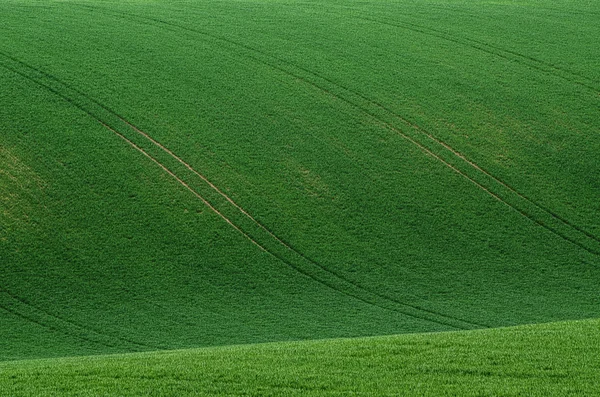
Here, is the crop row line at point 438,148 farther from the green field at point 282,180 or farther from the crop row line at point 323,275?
the crop row line at point 323,275

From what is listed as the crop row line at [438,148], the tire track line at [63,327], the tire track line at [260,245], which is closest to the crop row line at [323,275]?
the tire track line at [260,245]

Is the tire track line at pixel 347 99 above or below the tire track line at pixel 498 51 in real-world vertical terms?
below

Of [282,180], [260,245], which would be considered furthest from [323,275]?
[282,180]

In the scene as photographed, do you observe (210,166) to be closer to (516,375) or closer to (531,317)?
(531,317)

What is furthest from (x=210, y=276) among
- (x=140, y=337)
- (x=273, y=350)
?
(x=273, y=350)

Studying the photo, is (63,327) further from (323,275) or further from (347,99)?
(347,99)

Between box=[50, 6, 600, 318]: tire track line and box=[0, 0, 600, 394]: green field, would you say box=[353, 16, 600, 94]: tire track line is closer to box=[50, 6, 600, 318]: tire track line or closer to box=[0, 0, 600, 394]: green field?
box=[0, 0, 600, 394]: green field
